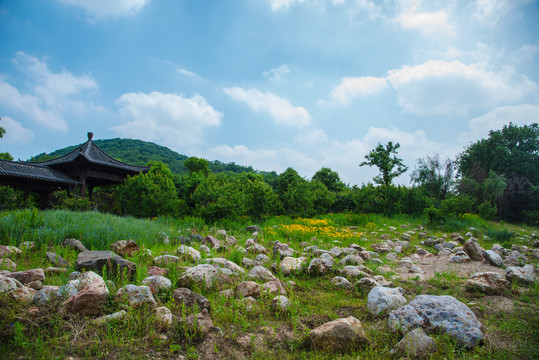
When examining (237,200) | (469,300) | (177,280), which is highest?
(237,200)

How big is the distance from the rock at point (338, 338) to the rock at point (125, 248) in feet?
10.5

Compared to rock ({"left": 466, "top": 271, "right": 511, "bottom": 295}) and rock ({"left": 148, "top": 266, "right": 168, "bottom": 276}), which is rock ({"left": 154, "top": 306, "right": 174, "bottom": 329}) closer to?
rock ({"left": 148, "top": 266, "right": 168, "bottom": 276})

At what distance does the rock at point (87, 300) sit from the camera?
2.25 m

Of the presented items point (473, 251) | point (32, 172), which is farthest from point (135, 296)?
point (32, 172)

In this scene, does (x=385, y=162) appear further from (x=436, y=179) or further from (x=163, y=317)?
(x=163, y=317)

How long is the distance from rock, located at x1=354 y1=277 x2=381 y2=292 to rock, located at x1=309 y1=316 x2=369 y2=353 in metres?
1.26

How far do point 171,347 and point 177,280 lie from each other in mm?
1110

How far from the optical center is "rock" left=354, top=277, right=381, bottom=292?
136 inches

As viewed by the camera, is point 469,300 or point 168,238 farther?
point 168,238

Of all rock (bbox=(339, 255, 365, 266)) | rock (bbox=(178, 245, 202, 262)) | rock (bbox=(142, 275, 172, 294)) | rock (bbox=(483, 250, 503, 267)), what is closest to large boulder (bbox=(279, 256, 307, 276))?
rock (bbox=(339, 255, 365, 266))

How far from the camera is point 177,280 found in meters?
3.13

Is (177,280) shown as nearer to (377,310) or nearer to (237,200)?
(377,310)

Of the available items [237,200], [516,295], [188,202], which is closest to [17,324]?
[516,295]

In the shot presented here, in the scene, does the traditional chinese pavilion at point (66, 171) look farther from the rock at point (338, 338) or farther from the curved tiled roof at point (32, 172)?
the rock at point (338, 338)
